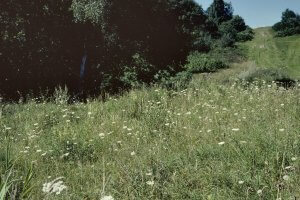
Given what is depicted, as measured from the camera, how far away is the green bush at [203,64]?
98.5 ft

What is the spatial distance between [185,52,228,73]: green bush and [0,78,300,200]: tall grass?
19.4 m

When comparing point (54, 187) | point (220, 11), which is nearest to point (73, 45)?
point (54, 187)

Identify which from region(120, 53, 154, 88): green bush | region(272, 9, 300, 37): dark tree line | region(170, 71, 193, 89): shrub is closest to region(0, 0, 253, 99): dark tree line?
region(120, 53, 154, 88): green bush

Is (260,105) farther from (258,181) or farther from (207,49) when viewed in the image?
(207,49)

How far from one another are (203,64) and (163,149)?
81.8 ft

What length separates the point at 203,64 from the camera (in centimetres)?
3058

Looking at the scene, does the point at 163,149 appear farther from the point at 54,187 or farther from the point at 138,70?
the point at 138,70

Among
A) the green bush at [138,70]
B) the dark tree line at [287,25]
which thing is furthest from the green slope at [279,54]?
the green bush at [138,70]

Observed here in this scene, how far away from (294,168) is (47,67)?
680 inches

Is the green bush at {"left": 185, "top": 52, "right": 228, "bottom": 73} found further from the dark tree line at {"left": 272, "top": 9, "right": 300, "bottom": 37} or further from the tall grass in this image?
the dark tree line at {"left": 272, "top": 9, "right": 300, "bottom": 37}

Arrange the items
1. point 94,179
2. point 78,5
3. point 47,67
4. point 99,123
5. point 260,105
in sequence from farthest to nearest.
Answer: point 47,67
point 78,5
point 99,123
point 260,105
point 94,179

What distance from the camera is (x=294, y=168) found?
4.15 m

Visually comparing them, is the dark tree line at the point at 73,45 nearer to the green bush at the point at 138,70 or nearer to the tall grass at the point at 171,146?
the green bush at the point at 138,70

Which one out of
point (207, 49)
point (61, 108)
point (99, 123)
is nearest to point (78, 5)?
point (61, 108)
